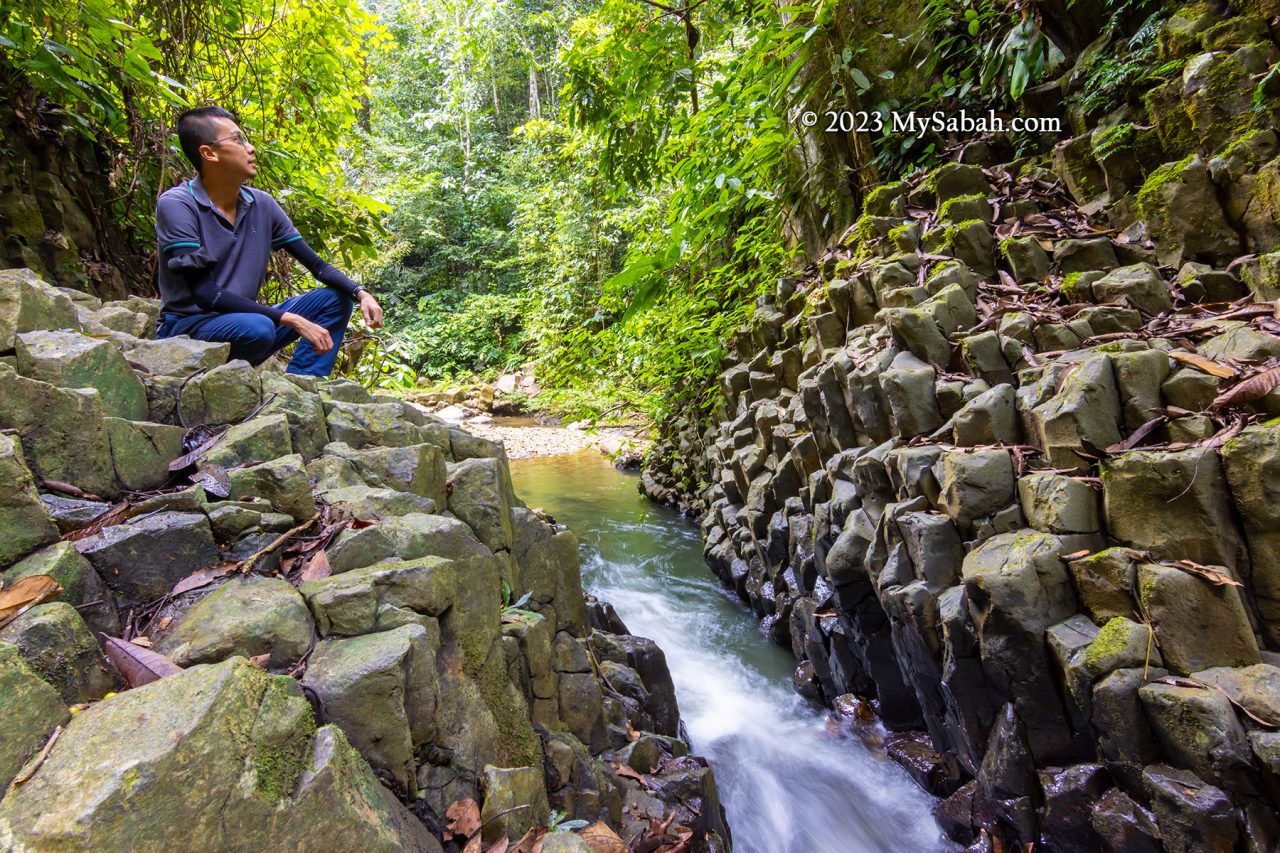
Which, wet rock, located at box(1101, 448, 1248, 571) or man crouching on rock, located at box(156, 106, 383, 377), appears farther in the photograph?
man crouching on rock, located at box(156, 106, 383, 377)

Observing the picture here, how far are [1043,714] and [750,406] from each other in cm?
389

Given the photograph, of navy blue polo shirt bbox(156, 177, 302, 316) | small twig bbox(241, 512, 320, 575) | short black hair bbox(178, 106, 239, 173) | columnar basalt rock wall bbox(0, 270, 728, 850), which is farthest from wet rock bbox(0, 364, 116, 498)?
short black hair bbox(178, 106, 239, 173)

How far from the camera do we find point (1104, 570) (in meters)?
2.72

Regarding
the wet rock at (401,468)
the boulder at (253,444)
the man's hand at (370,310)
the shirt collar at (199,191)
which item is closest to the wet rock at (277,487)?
the boulder at (253,444)

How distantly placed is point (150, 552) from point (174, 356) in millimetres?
1124

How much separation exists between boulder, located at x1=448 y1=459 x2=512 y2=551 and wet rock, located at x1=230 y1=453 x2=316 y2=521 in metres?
0.76

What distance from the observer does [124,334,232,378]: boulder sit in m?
2.53

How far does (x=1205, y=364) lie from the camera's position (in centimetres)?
281

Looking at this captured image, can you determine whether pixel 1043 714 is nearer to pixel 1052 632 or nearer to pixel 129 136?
pixel 1052 632

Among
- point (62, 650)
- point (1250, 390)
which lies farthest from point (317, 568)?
point (1250, 390)

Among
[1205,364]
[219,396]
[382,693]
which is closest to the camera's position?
[382,693]

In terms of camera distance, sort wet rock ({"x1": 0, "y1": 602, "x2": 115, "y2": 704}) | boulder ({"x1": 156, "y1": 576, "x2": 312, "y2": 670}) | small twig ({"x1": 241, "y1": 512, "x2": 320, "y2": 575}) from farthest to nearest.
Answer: small twig ({"x1": 241, "y1": 512, "x2": 320, "y2": 575})
boulder ({"x1": 156, "y1": 576, "x2": 312, "y2": 670})
wet rock ({"x1": 0, "y1": 602, "x2": 115, "y2": 704})

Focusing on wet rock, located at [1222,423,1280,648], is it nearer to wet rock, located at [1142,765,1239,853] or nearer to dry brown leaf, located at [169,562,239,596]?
wet rock, located at [1142,765,1239,853]

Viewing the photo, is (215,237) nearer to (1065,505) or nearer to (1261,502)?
(1065,505)
